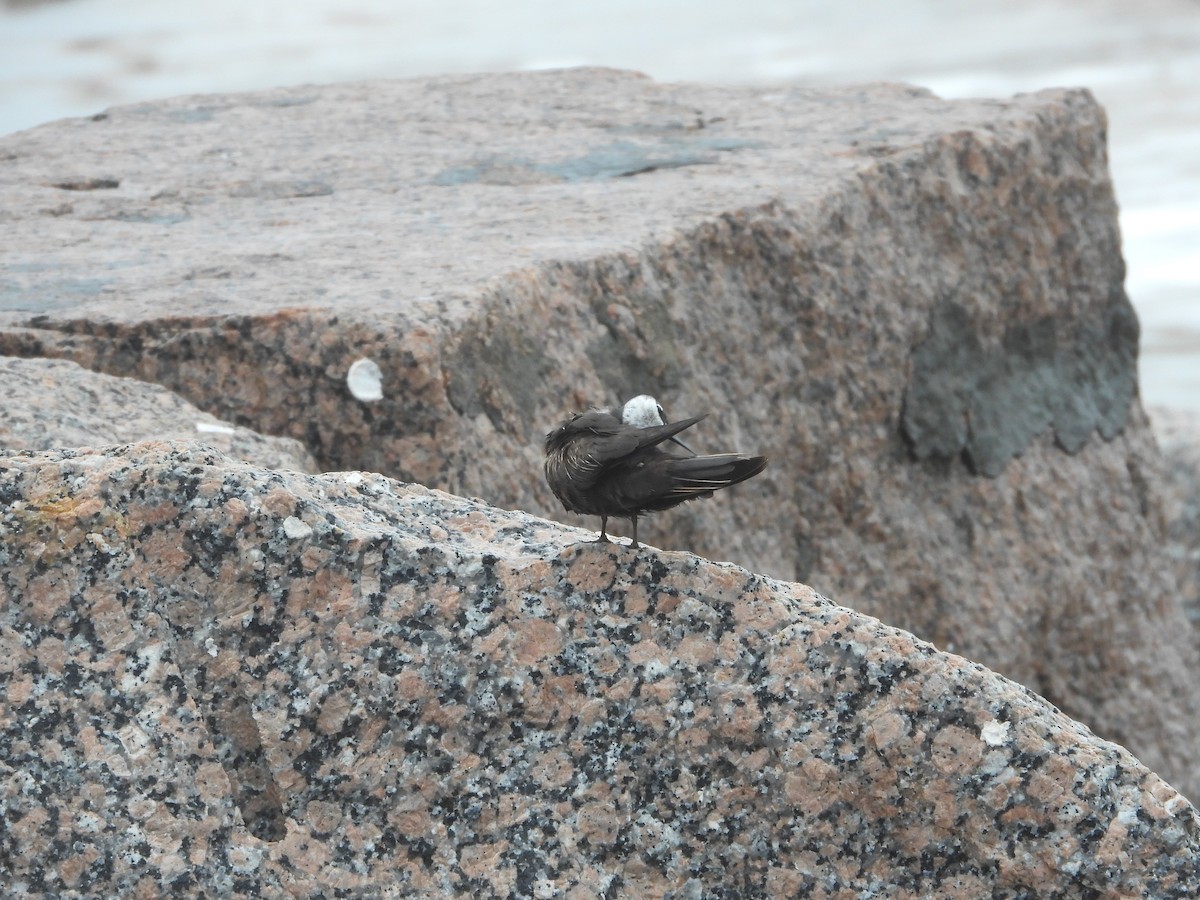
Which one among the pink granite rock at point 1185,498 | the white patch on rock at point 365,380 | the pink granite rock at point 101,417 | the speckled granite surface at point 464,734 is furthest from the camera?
the pink granite rock at point 1185,498

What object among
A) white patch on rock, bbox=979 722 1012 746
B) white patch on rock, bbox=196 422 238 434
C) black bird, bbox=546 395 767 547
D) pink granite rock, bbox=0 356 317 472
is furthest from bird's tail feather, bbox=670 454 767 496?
white patch on rock, bbox=196 422 238 434

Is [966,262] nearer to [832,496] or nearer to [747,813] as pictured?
[832,496]

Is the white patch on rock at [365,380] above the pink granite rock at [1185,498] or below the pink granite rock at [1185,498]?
above

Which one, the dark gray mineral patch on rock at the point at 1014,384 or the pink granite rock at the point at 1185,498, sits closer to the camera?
the dark gray mineral patch on rock at the point at 1014,384

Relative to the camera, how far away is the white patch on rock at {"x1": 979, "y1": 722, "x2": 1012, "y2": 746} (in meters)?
2.35

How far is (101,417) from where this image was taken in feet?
11.6

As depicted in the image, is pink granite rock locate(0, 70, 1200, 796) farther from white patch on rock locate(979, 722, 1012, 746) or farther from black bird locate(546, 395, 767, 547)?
white patch on rock locate(979, 722, 1012, 746)

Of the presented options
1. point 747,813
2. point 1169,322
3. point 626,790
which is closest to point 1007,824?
point 747,813

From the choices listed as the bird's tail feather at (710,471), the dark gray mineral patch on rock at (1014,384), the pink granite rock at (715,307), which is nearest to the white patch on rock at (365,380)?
the pink granite rock at (715,307)

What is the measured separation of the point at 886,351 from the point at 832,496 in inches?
22.6

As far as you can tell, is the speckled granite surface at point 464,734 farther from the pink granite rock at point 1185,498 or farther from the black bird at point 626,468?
the pink granite rock at point 1185,498

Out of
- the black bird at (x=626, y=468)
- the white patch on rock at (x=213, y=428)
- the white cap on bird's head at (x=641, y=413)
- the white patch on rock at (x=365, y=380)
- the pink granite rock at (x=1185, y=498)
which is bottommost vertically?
the pink granite rock at (x=1185, y=498)

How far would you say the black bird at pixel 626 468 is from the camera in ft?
8.29

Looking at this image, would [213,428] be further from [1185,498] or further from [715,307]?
[1185,498]
